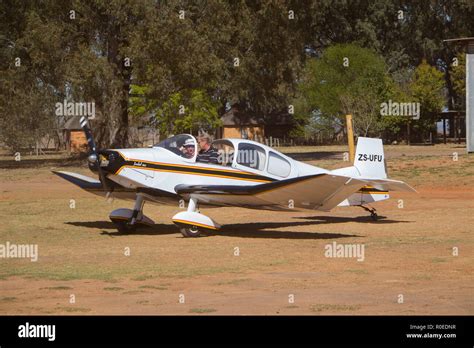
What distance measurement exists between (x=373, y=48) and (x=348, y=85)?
61.0 feet

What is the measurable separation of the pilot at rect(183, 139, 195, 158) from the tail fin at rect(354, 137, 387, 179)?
4.79 metres

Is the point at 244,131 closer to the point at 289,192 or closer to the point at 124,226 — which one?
the point at 124,226

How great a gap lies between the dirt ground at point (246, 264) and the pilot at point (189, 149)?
205 cm

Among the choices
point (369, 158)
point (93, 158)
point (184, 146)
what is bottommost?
point (93, 158)

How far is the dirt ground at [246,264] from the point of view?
12.7 metres

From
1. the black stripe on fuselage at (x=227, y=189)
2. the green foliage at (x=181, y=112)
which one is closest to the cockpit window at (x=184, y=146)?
the black stripe on fuselage at (x=227, y=189)

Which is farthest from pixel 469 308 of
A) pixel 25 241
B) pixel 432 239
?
pixel 25 241

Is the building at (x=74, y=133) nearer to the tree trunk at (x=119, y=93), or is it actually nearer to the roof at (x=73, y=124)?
the roof at (x=73, y=124)

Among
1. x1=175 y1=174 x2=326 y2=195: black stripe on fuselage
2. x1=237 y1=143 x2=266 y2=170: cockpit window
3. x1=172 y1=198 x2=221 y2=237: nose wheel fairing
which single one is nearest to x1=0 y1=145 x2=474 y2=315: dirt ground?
x1=172 y1=198 x2=221 y2=237: nose wheel fairing

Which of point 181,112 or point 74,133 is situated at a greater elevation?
point 74,133

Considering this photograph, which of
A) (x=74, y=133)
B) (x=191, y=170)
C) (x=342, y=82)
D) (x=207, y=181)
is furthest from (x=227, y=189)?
(x=74, y=133)

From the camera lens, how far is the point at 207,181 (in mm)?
21484

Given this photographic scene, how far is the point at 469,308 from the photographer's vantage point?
12.0m

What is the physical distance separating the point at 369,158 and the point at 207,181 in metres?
4.89
